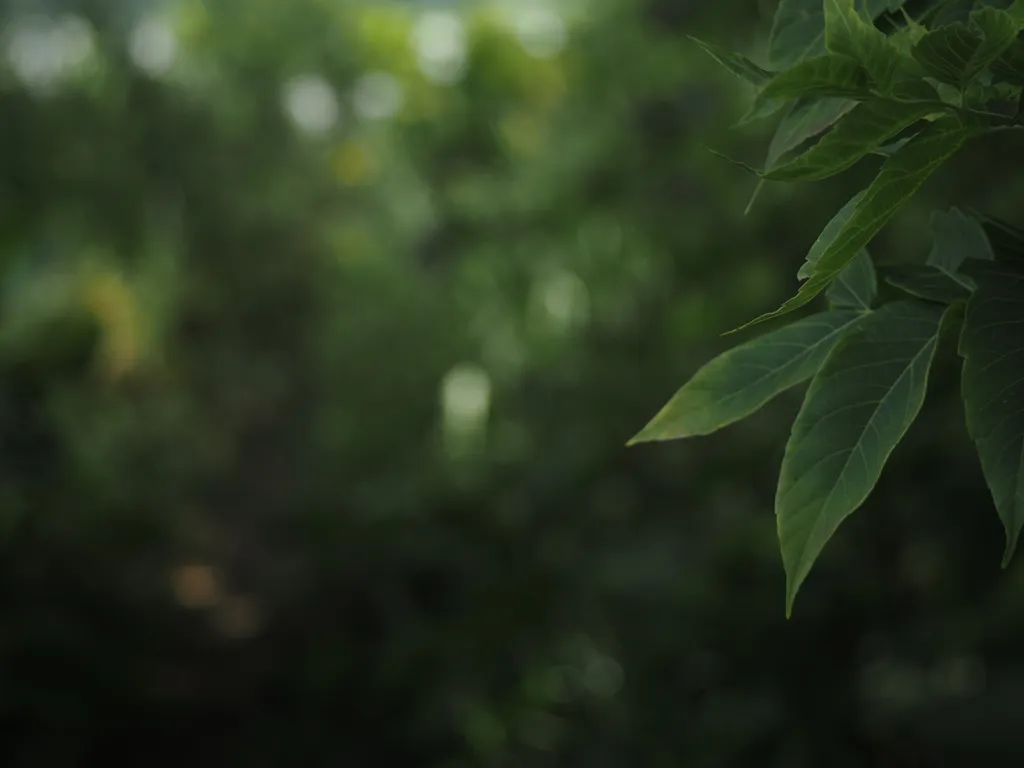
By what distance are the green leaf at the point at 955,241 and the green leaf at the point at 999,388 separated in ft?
0.18

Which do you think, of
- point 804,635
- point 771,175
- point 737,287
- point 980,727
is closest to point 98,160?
point 737,287

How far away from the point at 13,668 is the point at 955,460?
2.78m

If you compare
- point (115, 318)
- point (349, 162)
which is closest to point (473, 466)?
point (115, 318)

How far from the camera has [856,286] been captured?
63cm

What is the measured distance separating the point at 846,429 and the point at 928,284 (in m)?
0.12

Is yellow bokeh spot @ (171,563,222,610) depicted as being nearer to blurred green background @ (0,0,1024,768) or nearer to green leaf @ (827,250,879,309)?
blurred green background @ (0,0,1024,768)

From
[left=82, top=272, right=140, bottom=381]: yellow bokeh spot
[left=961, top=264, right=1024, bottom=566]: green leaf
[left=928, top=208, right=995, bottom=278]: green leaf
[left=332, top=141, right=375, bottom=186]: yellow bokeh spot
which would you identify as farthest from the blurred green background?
[left=332, top=141, right=375, bottom=186]: yellow bokeh spot

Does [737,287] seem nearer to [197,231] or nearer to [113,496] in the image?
[113,496]

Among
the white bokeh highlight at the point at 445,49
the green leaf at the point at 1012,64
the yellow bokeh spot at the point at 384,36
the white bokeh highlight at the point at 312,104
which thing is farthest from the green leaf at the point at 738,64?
the white bokeh highlight at the point at 312,104

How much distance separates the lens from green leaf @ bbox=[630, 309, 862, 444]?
61cm

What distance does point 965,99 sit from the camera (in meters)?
0.53

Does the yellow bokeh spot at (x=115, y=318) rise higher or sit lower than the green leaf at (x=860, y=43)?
lower

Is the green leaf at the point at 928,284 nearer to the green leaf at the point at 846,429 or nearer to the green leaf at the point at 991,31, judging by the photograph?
the green leaf at the point at 846,429

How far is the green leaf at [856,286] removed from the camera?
0.63 meters
